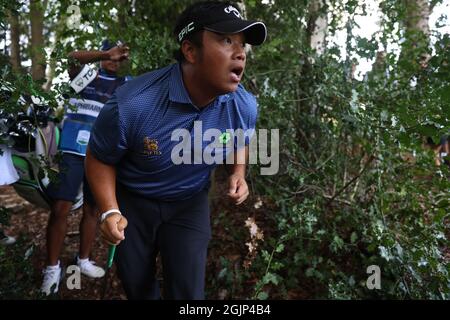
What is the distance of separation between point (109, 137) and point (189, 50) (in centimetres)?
59

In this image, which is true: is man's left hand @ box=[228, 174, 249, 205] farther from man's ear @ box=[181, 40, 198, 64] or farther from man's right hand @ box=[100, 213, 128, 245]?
man's ear @ box=[181, 40, 198, 64]

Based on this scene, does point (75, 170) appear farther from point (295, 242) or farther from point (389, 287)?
point (389, 287)

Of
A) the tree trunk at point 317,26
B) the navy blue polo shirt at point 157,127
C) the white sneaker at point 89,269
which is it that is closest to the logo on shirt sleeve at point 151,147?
the navy blue polo shirt at point 157,127

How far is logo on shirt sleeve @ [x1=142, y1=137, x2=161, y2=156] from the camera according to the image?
2.17 meters

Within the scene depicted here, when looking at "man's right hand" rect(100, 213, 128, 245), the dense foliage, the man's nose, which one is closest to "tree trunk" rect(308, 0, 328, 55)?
the dense foliage

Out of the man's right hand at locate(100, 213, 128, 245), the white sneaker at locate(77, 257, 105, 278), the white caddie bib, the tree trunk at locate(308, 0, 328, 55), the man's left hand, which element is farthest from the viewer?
the tree trunk at locate(308, 0, 328, 55)

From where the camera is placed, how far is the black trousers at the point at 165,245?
92.7 inches

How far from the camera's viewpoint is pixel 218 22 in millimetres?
2057

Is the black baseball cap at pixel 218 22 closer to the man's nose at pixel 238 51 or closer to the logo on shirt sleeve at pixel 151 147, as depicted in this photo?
the man's nose at pixel 238 51

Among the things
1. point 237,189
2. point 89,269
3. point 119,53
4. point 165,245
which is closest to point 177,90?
point 237,189

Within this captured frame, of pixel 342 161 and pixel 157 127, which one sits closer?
pixel 157 127

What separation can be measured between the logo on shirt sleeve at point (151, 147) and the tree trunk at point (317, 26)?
7.16 feet

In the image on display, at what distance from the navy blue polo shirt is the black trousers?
87 millimetres

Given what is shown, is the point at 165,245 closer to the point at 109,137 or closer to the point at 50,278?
the point at 109,137
